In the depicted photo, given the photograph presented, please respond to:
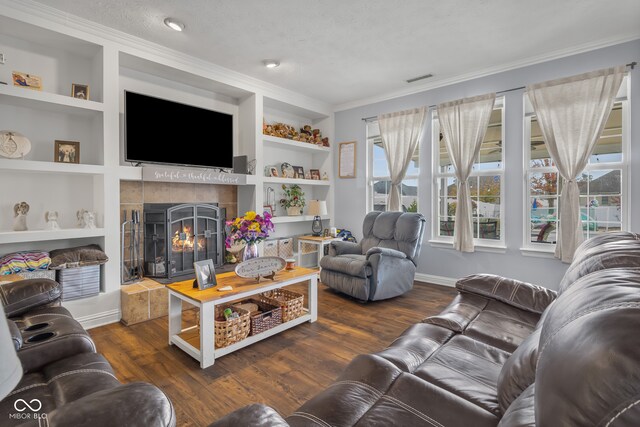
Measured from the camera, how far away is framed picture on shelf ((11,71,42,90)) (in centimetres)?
276

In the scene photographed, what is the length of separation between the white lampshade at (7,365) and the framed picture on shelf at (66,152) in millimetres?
3327

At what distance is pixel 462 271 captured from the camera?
4.16m

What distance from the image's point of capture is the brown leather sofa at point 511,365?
19.0 inches

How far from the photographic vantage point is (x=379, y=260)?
11.5 feet

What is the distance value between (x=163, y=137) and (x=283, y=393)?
2.91m

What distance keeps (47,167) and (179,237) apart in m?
1.38

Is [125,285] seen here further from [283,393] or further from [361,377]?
[361,377]

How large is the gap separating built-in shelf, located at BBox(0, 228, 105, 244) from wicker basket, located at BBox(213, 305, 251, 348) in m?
1.54

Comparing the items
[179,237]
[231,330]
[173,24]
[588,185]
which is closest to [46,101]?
[173,24]

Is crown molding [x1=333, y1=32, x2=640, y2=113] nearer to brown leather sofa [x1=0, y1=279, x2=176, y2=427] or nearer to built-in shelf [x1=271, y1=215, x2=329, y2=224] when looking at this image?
built-in shelf [x1=271, y1=215, x2=329, y2=224]

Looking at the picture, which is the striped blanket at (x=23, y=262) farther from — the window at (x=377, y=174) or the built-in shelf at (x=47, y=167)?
the window at (x=377, y=174)

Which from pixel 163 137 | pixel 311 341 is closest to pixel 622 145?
pixel 311 341

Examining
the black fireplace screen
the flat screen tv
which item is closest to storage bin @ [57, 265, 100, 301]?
the black fireplace screen

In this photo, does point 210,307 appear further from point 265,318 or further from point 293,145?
point 293,145
